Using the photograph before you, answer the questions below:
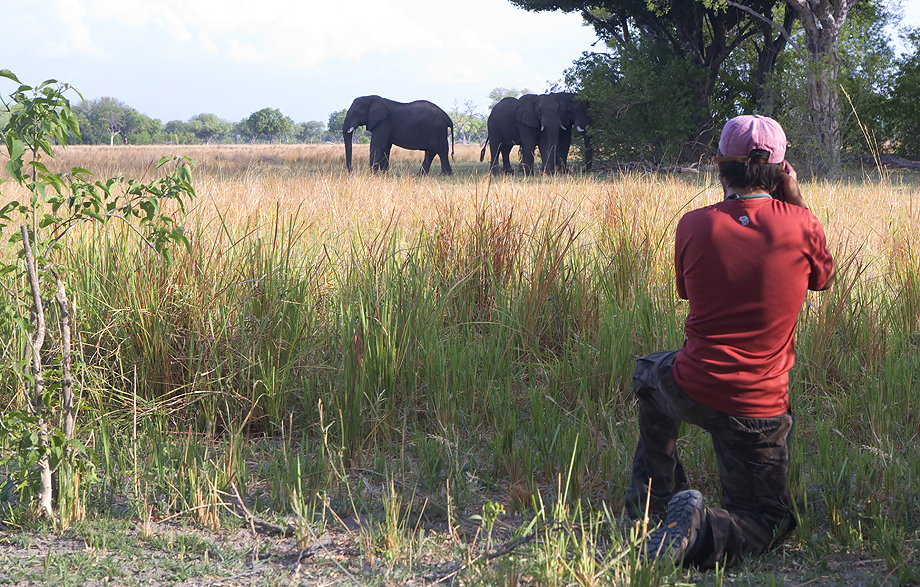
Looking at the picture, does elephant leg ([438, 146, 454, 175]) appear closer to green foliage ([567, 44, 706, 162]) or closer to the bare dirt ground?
green foliage ([567, 44, 706, 162])

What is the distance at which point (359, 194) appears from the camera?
787 cm

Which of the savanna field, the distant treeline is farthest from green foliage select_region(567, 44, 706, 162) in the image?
the distant treeline

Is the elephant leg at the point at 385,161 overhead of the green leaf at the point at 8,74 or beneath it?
overhead

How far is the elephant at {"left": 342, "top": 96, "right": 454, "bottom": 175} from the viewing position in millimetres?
21250

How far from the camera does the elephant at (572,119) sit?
1967cm

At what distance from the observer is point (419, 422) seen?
3.47 meters

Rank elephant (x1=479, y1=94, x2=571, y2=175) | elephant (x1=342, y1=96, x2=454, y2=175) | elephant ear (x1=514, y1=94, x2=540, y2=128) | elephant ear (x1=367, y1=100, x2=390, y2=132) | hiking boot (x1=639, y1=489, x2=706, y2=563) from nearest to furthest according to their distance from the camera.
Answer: hiking boot (x1=639, y1=489, x2=706, y2=563) → elephant (x1=479, y1=94, x2=571, y2=175) → elephant ear (x1=514, y1=94, x2=540, y2=128) → elephant ear (x1=367, y1=100, x2=390, y2=132) → elephant (x1=342, y1=96, x2=454, y2=175)

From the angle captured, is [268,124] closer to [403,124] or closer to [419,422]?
[403,124]

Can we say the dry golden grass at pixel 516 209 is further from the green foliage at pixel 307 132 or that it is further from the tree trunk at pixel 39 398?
the green foliage at pixel 307 132

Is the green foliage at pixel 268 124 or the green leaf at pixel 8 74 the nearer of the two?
the green leaf at pixel 8 74

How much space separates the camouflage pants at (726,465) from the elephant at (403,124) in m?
19.0

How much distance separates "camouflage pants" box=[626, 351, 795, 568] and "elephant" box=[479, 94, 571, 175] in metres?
16.7

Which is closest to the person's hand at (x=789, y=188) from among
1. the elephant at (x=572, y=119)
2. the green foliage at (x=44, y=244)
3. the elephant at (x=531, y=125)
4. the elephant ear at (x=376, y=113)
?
the green foliage at (x=44, y=244)

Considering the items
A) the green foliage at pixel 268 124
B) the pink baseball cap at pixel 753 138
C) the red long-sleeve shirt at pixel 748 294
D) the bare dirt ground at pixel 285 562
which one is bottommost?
the bare dirt ground at pixel 285 562
